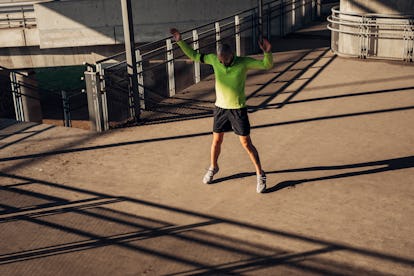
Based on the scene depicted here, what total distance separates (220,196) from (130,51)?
4.20m

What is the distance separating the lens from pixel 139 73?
448 inches

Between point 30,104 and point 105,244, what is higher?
point 105,244

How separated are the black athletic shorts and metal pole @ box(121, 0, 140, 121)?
3.58 meters

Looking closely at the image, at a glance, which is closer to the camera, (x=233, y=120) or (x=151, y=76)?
(x=233, y=120)

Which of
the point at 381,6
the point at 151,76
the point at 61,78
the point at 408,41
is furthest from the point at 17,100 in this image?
the point at 61,78

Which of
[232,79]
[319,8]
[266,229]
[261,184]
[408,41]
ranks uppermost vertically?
[232,79]

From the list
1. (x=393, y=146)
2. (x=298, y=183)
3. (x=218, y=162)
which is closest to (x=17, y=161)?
(x=218, y=162)

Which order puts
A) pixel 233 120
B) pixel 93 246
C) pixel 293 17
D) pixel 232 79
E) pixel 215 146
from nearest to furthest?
pixel 93 246 < pixel 232 79 < pixel 233 120 < pixel 215 146 < pixel 293 17

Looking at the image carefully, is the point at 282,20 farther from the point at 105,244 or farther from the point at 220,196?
the point at 105,244

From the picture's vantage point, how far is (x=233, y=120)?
24.2ft

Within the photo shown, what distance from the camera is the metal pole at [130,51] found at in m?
10.4

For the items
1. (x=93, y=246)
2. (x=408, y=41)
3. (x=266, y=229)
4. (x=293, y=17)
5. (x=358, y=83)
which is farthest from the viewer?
(x=293, y=17)

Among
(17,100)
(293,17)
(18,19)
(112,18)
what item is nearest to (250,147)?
(17,100)

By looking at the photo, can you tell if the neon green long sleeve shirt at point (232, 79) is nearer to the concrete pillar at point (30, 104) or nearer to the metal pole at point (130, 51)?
the metal pole at point (130, 51)
